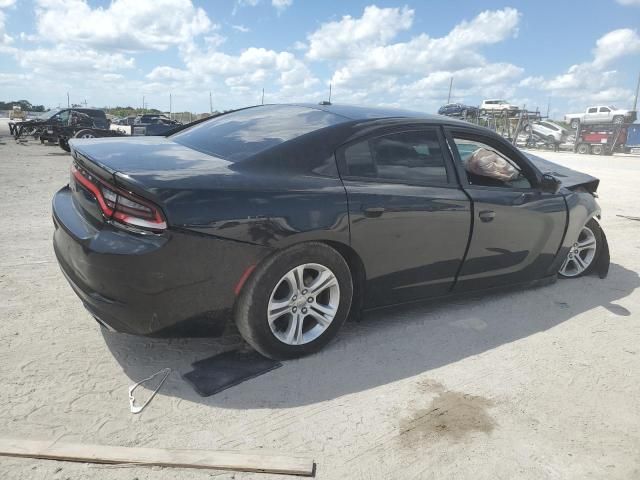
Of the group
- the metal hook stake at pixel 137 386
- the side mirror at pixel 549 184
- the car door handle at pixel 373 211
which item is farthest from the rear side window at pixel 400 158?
the metal hook stake at pixel 137 386

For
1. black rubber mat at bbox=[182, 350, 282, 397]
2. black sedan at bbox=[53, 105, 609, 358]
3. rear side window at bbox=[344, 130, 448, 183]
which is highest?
rear side window at bbox=[344, 130, 448, 183]

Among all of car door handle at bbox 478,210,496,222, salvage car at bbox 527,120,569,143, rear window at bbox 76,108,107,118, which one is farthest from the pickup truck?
car door handle at bbox 478,210,496,222

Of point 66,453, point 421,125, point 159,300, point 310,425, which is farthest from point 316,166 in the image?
point 66,453

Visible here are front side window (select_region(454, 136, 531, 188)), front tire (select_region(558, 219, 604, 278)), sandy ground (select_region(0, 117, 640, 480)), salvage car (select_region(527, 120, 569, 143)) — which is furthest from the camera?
salvage car (select_region(527, 120, 569, 143))

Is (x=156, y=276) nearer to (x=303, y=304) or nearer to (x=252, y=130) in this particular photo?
(x=303, y=304)

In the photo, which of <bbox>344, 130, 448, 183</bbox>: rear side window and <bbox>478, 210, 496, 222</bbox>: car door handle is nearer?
<bbox>344, 130, 448, 183</bbox>: rear side window

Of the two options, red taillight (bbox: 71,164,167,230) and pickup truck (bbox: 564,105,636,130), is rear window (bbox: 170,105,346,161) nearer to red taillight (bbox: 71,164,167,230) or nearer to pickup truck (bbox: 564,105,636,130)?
red taillight (bbox: 71,164,167,230)

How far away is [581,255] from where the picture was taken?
4.71m

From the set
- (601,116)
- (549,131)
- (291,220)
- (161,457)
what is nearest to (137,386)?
(161,457)

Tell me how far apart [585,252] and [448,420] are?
3.12 m

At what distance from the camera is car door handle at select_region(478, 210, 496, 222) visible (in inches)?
134

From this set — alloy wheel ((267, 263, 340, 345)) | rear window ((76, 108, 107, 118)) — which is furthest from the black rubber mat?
rear window ((76, 108, 107, 118))

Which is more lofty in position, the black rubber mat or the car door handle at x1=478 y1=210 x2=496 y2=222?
A: the car door handle at x1=478 y1=210 x2=496 y2=222

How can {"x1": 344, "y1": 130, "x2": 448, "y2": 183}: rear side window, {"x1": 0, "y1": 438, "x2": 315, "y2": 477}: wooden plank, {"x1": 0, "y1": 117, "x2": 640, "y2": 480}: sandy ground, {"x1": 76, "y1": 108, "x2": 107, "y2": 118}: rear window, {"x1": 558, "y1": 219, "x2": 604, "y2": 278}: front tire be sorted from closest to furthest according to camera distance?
{"x1": 0, "y1": 438, "x2": 315, "y2": 477}: wooden plank < {"x1": 0, "y1": 117, "x2": 640, "y2": 480}: sandy ground < {"x1": 344, "y1": 130, "x2": 448, "y2": 183}: rear side window < {"x1": 558, "y1": 219, "x2": 604, "y2": 278}: front tire < {"x1": 76, "y1": 108, "x2": 107, "y2": 118}: rear window
